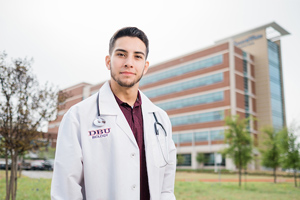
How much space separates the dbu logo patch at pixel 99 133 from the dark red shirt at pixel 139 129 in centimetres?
23

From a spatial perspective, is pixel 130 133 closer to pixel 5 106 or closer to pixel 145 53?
pixel 145 53

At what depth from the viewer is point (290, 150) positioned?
20.4 metres

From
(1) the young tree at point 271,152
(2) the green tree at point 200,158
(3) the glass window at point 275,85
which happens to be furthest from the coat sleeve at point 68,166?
(3) the glass window at point 275,85

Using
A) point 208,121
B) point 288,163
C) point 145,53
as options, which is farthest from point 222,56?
point 145,53

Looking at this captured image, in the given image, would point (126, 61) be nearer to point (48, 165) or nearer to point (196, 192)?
point (196, 192)

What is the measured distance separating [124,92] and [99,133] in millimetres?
394

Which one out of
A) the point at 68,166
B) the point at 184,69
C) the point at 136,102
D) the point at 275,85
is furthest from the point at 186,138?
the point at 68,166

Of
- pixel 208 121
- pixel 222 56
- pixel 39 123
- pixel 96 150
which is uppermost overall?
pixel 222 56

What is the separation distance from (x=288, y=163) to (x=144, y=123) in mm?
21045

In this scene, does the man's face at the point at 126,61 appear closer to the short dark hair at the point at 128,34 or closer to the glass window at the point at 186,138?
the short dark hair at the point at 128,34

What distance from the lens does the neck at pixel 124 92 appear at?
210 cm

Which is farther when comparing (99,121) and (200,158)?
(200,158)

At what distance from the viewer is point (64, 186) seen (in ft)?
5.57

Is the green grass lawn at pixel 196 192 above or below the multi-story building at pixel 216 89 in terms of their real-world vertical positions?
below
